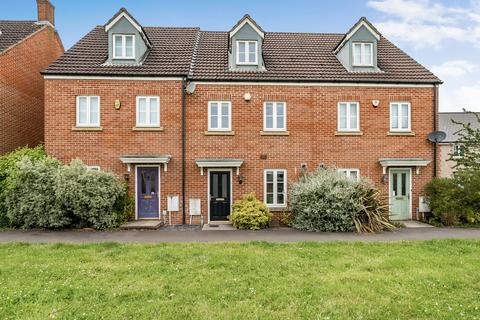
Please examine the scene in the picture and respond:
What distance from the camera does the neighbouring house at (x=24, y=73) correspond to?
577 inches

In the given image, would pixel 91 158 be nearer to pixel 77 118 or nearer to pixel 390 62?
pixel 77 118

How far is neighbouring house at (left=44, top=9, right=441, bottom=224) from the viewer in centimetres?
1317

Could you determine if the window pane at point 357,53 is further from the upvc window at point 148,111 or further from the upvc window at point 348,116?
the upvc window at point 148,111

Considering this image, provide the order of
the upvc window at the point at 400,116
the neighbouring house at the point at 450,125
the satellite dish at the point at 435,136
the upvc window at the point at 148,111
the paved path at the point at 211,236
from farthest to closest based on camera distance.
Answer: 1. the neighbouring house at the point at 450,125
2. the upvc window at the point at 400,116
3. the satellite dish at the point at 435,136
4. the upvc window at the point at 148,111
5. the paved path at the point at 211,236

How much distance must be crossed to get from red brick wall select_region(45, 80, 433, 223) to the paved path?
243 cm

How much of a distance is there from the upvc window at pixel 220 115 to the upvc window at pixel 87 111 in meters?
4.83

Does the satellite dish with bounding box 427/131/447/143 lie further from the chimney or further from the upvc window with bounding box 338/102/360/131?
the chimney

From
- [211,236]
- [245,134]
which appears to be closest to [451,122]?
[245,134]

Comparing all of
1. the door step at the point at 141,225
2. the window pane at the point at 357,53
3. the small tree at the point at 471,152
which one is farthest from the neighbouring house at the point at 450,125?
the door step at the point at 141,225

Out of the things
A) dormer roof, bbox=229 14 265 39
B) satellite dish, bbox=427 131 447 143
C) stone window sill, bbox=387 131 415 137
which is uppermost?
dormer roof, bbox=229 14 265 39

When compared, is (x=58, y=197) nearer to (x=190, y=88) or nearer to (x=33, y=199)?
(x=33, y=199)

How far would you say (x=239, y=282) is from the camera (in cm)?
622

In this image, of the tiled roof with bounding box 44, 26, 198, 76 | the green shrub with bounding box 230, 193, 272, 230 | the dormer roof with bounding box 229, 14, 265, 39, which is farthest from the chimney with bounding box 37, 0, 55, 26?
the green shrub with bounding box 230, 193, 272, 230

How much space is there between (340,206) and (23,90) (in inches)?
646
